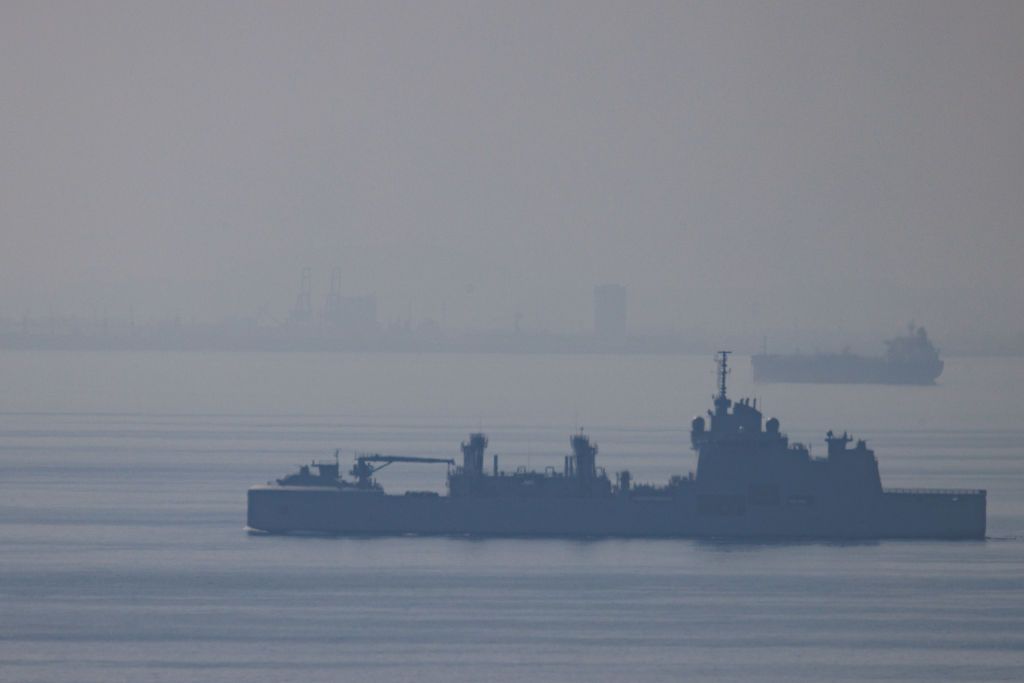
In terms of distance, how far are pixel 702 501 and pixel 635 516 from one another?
2.03 metres

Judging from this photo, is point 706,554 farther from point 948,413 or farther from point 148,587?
point 948,413

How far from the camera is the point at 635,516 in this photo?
187 feet

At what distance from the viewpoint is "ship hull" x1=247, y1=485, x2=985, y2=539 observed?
187ft

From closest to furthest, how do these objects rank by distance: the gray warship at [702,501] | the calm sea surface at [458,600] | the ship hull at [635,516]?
the calm sea surface at [458,600], the gray warship at [702,501], the ship hull at [635,516]

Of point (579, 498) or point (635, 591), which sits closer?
point (635, 591)

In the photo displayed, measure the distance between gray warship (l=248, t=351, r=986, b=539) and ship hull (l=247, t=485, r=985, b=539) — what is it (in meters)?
0.03

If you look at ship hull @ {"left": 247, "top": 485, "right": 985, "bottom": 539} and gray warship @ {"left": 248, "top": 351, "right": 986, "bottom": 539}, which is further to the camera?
ship hull @ {"left": 247, "top": 485, "right": 985, "bottom": 539}

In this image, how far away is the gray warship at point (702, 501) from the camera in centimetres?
5653

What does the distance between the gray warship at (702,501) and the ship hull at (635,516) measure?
30 millimetres

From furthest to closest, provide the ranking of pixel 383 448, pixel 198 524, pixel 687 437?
pixel 687 437, pixel 383 448, pixel 198 524

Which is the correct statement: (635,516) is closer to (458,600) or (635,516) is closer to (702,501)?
(702,501)

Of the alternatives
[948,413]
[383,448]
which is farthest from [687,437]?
[948,413]

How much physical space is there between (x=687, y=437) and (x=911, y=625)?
230ft

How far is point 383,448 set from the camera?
99.0 metres
